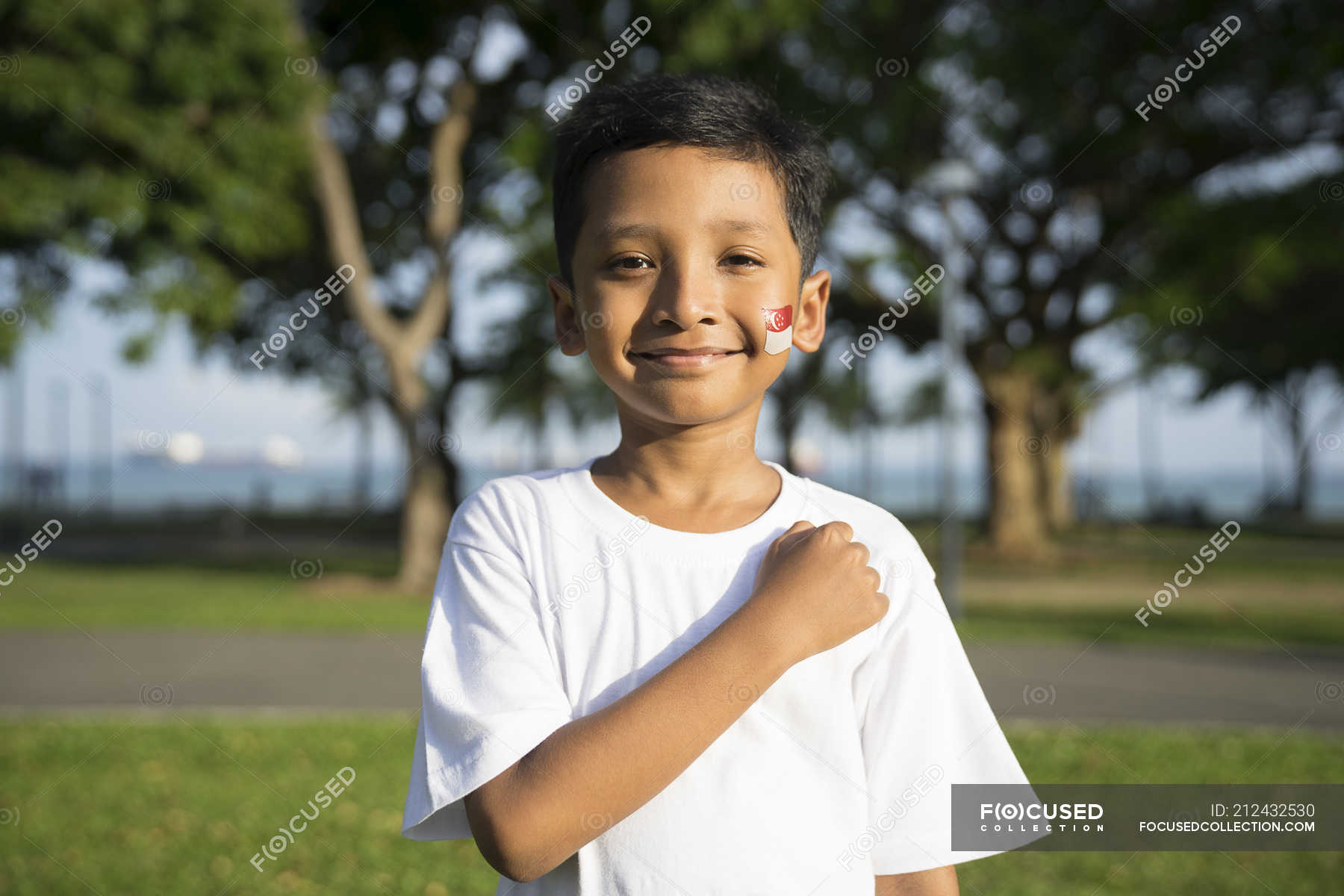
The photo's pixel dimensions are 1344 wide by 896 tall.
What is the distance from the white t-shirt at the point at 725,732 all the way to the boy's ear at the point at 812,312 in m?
0.25

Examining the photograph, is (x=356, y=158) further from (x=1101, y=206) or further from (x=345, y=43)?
(x=1101, y=206)

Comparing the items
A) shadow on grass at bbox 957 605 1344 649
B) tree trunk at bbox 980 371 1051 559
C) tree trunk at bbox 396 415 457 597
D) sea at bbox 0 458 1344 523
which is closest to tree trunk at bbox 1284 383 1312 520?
sea at bbox 0 458 1344 523

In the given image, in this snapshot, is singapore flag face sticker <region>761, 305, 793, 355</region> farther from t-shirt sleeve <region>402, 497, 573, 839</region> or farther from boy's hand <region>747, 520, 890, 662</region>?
t-shirt sleeve <region>402, 497, 573, 839</region>

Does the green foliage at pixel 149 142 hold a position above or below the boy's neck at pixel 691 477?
above

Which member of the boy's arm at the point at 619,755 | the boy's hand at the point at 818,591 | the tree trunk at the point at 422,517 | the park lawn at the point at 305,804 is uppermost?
the tree trunk at the point at 422,517

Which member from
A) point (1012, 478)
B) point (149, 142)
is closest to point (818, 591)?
point (149, 142)

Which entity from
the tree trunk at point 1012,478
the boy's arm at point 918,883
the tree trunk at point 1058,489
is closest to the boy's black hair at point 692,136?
the boy's arm at point 918,883

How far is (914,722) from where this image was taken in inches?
58.2

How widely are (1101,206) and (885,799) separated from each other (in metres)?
17.8

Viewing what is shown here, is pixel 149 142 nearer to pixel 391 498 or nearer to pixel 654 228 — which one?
pixel 654 228

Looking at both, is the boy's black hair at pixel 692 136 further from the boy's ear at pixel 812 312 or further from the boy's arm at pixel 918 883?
the boy's arm at pixel 918 883

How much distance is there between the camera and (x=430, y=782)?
1387 millimetres

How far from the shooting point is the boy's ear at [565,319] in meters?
1.63

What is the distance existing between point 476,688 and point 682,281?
57cm
